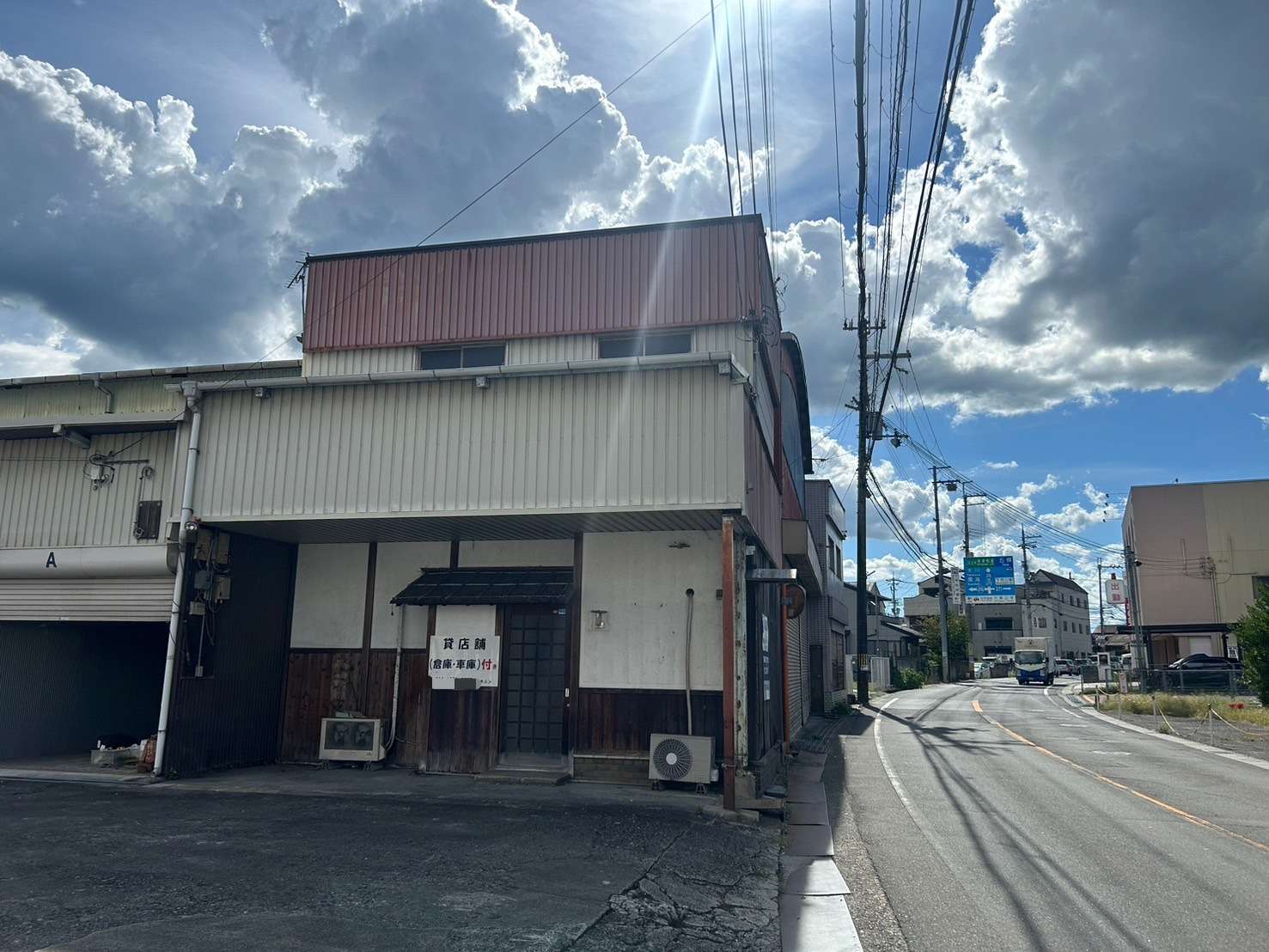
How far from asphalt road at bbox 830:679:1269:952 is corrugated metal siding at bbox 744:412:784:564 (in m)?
4.10

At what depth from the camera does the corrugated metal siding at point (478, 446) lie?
11.4 metres

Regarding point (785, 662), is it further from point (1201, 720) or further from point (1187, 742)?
point (1201, 720)

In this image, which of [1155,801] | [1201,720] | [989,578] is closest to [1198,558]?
[989,578]

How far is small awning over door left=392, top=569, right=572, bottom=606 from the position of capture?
12789 millimetres

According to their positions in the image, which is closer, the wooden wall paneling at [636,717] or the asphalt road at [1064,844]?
the asphalt road at [1064,844]

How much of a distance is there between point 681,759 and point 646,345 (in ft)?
23.7

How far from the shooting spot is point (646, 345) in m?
15.7

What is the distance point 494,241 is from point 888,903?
519 inches

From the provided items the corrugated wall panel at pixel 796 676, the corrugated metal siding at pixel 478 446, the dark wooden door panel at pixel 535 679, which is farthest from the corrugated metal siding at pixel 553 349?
the corrugated wall panel at pixel 796 676

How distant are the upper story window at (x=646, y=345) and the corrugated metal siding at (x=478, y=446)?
382 centimetres

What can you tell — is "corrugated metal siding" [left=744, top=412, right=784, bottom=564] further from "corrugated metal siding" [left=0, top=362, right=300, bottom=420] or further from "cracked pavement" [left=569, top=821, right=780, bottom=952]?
"corrugated metal siding" [left=0, top=362, right=300, bottom=420]

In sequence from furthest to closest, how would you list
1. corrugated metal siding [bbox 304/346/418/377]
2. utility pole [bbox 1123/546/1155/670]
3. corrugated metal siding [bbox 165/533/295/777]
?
1. utility pole [bbox 1123/546/1155/670]
2. corrugated metal siding [bbox 304/346/418/377]
3. corrugated metal siding [bbox 165/533/295/777]

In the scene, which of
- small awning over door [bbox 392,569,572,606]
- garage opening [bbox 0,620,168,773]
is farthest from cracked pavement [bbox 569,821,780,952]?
garage opening [bbox 0,620,168,773]

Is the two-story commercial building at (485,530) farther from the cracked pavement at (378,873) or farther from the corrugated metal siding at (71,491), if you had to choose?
the cracked pavement at (378,873)
